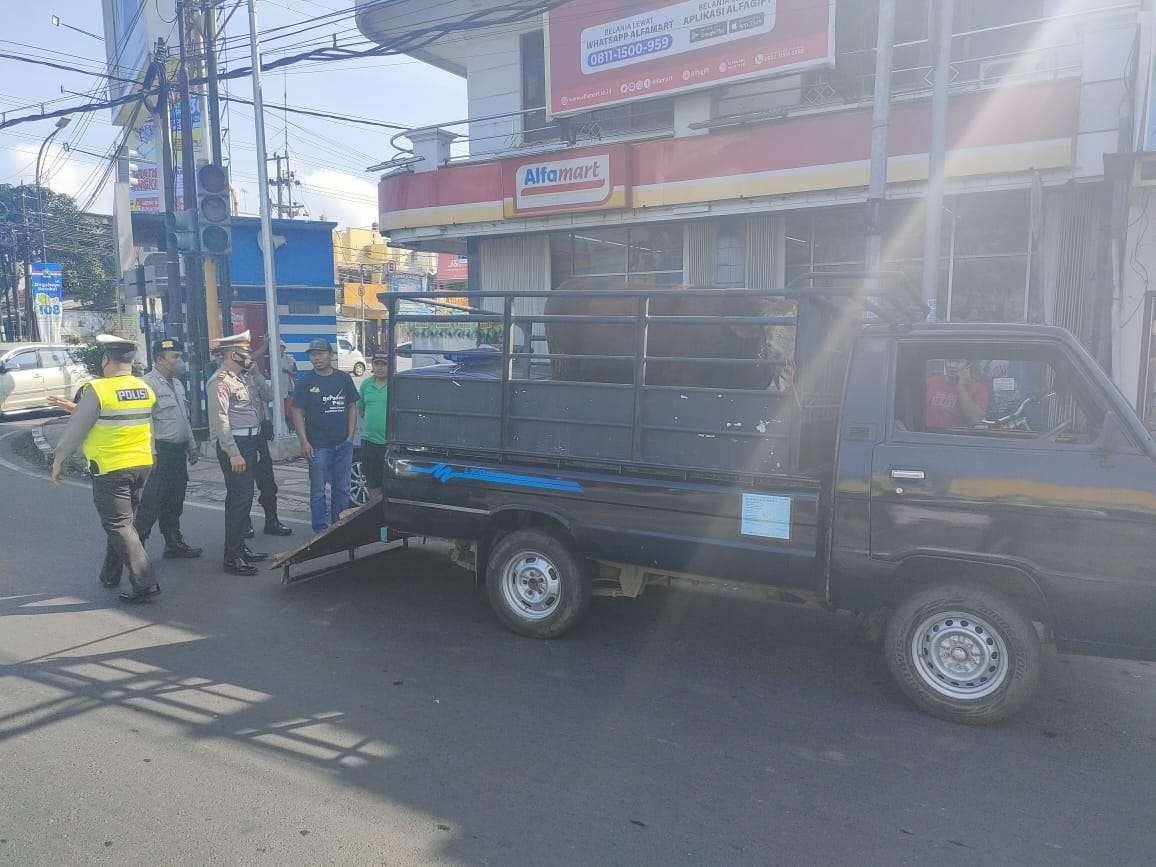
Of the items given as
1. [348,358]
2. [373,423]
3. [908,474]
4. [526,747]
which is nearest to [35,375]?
[348,358]

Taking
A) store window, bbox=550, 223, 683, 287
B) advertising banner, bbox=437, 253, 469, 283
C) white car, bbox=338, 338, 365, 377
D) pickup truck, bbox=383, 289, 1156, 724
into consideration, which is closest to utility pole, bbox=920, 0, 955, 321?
pickup truck, bbox=383, 289, 1156, 724

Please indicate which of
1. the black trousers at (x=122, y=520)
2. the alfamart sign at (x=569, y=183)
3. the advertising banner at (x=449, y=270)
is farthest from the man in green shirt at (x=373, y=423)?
the advertising banner at (x=449, y=270)

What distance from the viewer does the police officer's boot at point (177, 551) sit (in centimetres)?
698

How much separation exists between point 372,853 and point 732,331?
10.6 feet

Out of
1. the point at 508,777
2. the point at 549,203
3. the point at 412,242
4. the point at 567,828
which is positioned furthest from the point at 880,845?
the point at 412,242

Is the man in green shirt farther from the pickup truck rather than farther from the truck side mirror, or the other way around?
the truck side mirror

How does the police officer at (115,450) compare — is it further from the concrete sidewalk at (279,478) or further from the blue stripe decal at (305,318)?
the blue stripe decal at (305,318)

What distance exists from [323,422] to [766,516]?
4500 mm

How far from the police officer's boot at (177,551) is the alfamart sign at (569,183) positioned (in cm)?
829

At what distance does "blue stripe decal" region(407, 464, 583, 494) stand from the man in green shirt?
7.70 ft

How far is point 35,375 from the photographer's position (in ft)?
59.0

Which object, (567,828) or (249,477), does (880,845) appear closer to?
(567,828)

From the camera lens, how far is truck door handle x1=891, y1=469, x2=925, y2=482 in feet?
13.2

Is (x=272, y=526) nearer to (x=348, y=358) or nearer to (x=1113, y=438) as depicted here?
(x=1113, y=438)
